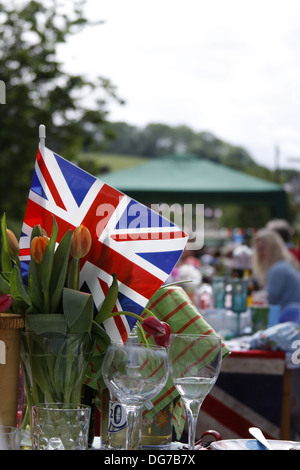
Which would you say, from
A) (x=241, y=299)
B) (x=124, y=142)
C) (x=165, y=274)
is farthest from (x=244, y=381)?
(x=124, y=142)

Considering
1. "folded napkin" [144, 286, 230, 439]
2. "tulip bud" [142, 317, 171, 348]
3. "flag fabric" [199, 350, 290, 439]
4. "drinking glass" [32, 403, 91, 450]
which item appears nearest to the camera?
"drinking glass" [32, 403, 91, 450]

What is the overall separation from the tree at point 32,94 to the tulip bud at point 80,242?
32.9ft

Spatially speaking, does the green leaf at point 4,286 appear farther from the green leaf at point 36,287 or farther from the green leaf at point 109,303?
the green leaf at point 109,303

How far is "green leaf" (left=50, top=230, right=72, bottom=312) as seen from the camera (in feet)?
4.13

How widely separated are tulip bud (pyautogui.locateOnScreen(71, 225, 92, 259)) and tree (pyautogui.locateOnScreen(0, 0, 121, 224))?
1002 centimetres

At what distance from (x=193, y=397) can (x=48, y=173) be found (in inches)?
22.6

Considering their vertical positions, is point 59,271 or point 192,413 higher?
point 59,271

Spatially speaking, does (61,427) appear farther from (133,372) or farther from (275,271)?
(275,271)

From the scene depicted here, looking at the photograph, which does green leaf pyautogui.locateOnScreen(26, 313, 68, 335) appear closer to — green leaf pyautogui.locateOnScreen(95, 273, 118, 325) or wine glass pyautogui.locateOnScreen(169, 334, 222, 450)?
green leaf pyautogui.locateOnScreen(95, 273, 118, 325)

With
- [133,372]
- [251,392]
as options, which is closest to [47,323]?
[133,372]

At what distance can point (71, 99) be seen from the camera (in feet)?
39.0

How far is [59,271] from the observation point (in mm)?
1274

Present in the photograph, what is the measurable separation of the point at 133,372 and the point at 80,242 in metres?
0.26

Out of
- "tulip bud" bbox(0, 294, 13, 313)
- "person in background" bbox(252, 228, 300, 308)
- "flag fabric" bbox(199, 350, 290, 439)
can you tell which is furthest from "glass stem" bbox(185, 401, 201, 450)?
"person in background" bbox(252, 228, 300, 308)
